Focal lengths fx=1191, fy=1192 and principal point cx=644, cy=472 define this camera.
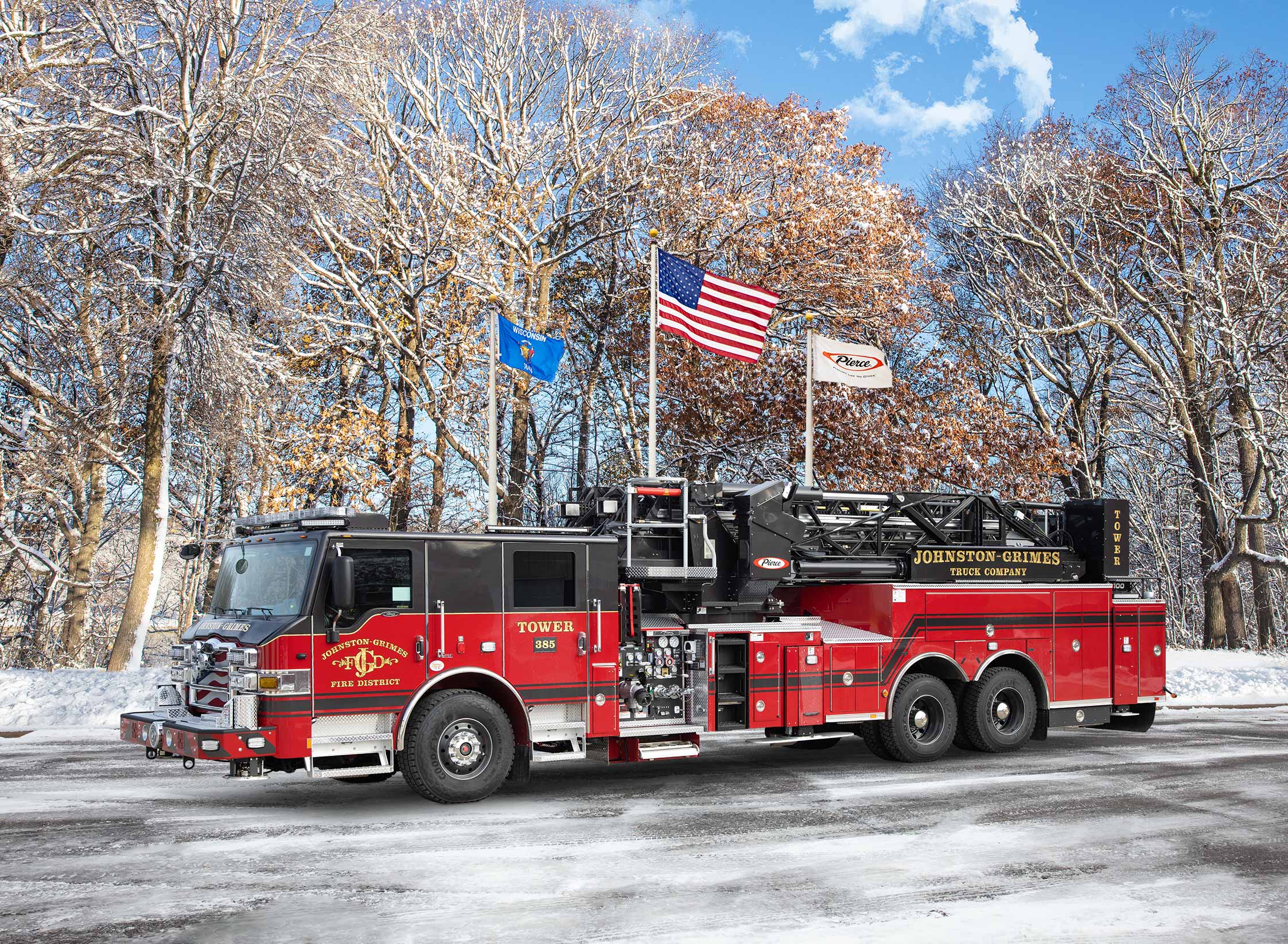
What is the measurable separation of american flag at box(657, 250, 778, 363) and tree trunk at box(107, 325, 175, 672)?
890cm

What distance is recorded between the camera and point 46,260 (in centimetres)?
2183

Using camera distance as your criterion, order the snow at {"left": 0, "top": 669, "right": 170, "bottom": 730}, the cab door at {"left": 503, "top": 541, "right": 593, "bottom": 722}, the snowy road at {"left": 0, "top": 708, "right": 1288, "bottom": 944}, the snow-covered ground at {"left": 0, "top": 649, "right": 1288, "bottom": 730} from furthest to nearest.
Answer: the snow-covered ground at {"left": 0, "top": 649, "right": 1288, "bottom": 730}, the snow at {"left": 0, "top": 669, "right": 170, "bottom": 730}, the cab door at {"left": 503, "top": 541, "right": 593, "bottom": 722}, the snowy road at {"left": 0, "top": 708, "right": 1288, "bottom": 944}

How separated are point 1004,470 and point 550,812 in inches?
856

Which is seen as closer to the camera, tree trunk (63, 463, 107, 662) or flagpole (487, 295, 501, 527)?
flagpole (487, 295, 501, 527)

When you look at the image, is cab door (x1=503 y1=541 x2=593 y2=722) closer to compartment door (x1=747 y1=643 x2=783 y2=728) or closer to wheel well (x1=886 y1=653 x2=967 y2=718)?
compartment door (x1=747 y1=643 x2=783 y2=728)

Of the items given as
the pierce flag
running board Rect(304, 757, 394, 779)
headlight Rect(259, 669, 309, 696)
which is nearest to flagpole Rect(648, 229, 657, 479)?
the pierce flag

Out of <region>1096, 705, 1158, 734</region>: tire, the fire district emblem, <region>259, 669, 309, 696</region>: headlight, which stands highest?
the fire district emblem

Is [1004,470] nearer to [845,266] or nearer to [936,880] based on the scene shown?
[845,266]

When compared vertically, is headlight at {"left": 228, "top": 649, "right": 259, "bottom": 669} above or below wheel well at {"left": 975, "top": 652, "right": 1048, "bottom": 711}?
above

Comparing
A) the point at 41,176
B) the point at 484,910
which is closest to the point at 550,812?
the point at 484,910

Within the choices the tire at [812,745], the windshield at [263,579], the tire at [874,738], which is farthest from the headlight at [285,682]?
the tire at [812,745]

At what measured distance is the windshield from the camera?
32.6 feet

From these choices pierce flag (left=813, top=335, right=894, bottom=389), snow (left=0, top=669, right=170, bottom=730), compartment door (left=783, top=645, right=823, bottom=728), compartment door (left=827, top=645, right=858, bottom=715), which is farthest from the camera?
pierce flag (left=813, top=335, right=894, bottom=389)

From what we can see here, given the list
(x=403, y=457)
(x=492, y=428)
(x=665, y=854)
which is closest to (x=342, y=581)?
(x=665, y=854)
